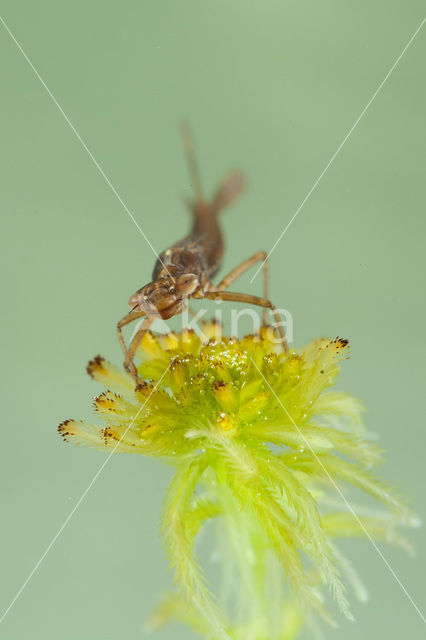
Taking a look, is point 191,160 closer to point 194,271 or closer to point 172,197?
point 172,197

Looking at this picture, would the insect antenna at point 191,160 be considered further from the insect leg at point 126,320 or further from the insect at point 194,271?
the insect leg at point 126,320

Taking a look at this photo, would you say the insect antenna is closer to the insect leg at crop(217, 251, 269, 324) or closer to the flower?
the insect leg at crop(217, 251, 269, 324)

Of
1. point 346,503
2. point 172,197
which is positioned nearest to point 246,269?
point 172,197

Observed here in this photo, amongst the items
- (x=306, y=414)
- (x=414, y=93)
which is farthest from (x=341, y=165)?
(x=306, y=414)

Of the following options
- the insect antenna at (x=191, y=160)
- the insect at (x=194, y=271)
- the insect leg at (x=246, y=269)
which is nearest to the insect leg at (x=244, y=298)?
the insect at (x=194, y=271)

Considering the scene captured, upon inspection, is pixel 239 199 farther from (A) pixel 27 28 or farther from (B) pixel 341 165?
(A) pixel 27 28
